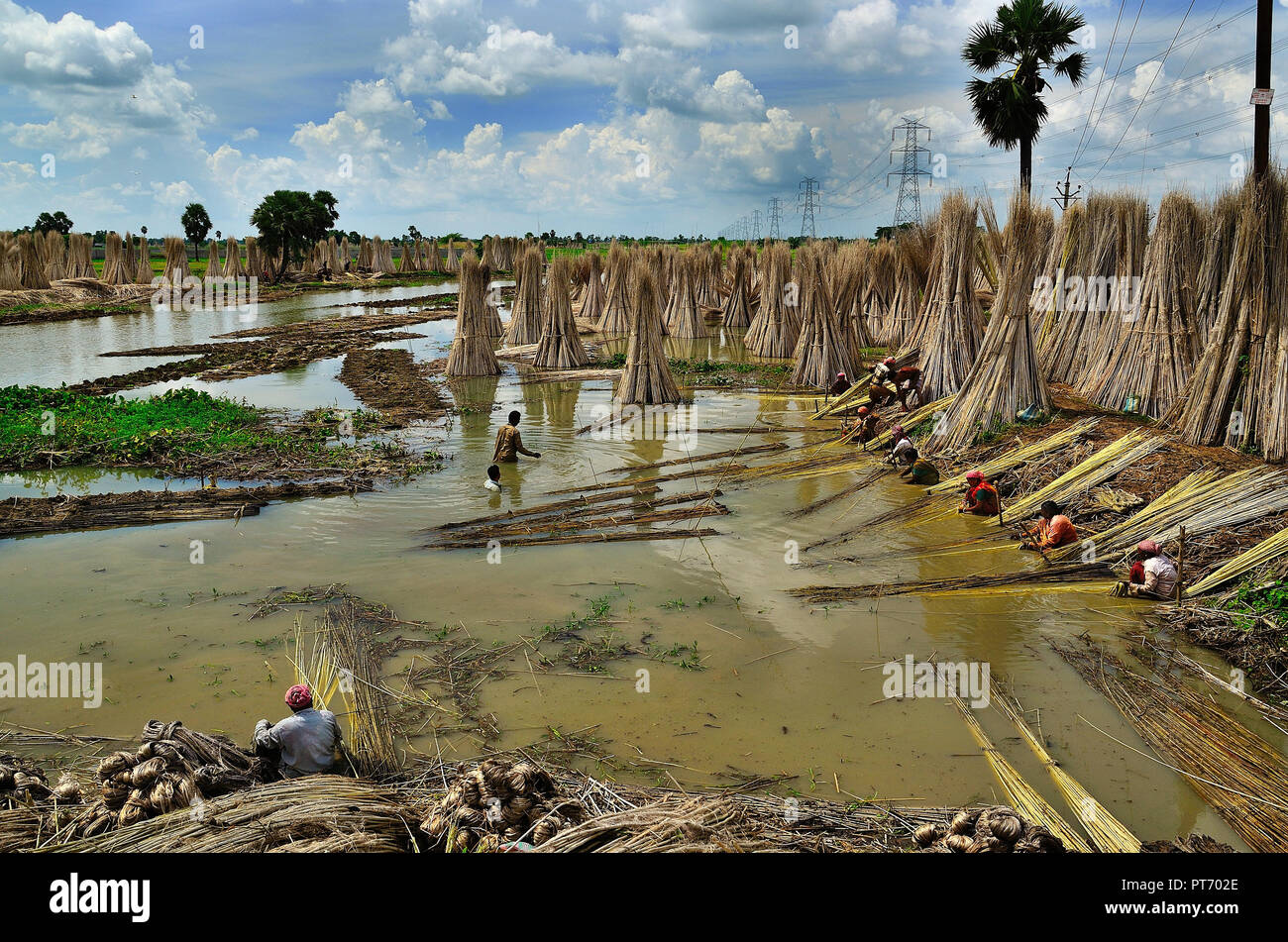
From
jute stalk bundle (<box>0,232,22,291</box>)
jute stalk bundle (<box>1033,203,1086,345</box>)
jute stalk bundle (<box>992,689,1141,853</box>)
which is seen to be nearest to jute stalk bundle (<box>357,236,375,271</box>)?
jute stalk bundle (<box>0,232,22,291</box>)

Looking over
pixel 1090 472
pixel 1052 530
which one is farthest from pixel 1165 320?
pixel 1052 530

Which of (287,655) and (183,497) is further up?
(183,497)

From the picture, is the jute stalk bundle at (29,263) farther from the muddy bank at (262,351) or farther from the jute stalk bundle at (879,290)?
the jute stalk bundle at (879,290)

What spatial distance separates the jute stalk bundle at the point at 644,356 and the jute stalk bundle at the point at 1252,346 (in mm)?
8295

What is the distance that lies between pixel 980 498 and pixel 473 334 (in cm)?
1221

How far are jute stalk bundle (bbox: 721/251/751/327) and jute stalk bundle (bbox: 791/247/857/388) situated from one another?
10.7 metres

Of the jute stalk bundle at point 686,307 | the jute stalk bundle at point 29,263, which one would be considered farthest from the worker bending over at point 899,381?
the jute stalk bundle at point 29,263

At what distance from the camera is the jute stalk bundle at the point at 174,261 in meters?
40.2

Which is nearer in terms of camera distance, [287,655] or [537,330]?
[287,655]
